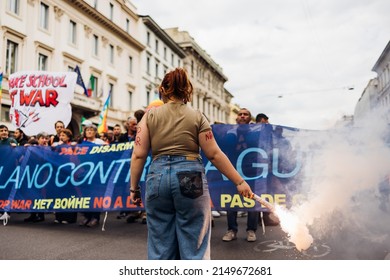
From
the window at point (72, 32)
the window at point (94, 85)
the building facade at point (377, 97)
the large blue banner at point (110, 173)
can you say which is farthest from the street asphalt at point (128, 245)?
the window at point (72, 32)

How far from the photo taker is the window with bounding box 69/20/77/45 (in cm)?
2381

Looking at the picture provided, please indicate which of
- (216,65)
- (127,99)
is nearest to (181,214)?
(127,99)

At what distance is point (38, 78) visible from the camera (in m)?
8.09

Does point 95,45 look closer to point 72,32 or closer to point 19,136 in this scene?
point 72,32

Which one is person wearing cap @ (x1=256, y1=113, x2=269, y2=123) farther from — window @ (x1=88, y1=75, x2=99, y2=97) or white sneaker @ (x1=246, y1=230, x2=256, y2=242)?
window @ (x1=88, y1=75, x2=99, y2=97)

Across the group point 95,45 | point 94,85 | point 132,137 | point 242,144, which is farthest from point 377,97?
point 95,45

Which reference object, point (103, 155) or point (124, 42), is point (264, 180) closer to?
point (103, 155)

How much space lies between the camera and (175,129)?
2447 millimetres

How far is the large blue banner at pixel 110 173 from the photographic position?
5031 mm

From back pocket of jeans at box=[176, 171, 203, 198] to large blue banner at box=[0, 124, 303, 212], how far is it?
2683mm

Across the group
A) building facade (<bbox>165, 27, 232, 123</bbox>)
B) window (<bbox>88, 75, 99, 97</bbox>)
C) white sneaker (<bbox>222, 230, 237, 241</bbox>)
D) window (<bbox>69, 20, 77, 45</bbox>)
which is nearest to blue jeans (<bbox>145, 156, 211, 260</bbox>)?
white sneaker (<bbox>222, 230, 237, 241</bbox>)

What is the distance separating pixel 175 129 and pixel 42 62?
2140 centimetres

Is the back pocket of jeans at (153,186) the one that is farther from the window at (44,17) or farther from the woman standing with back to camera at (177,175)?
the window at (44,17)
